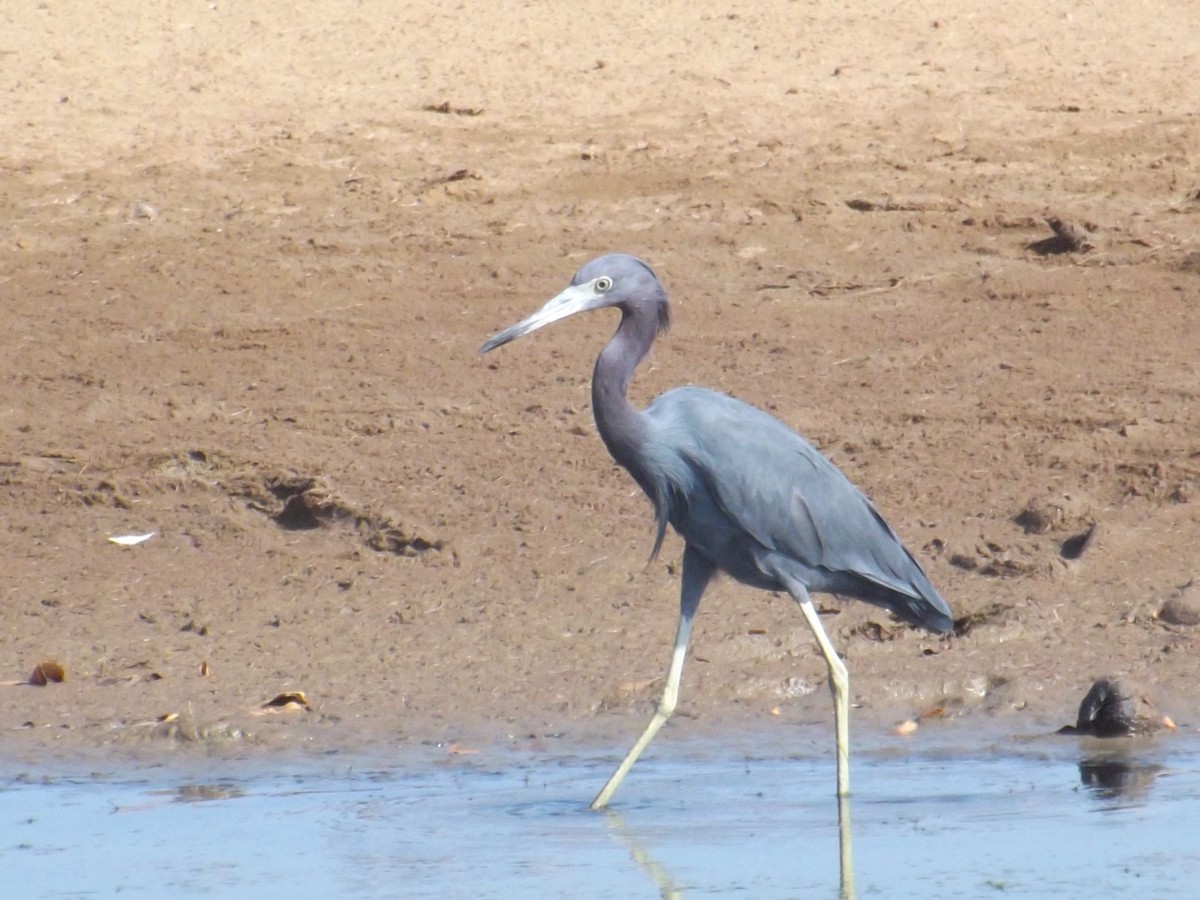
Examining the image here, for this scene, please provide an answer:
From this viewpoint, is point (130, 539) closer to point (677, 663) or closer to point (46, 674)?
point (46, 674)

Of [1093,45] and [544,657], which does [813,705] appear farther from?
[1093,45]

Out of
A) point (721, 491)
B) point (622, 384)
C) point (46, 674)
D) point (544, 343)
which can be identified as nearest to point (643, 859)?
point (721, 491)

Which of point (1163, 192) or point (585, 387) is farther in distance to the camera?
point (1163, 192)

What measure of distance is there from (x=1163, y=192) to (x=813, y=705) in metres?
4.90

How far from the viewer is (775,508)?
5.93 m

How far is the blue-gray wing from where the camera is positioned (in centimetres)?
592

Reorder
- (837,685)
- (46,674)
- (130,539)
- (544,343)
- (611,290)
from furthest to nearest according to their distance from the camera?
(544,343) < (130,539) < (46,674) < (837,685) < (611,290)

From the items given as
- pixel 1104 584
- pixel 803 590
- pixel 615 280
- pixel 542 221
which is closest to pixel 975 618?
pixel 1104 584

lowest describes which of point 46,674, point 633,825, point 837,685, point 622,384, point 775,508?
point 46,674

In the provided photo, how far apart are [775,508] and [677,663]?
20.6 inches

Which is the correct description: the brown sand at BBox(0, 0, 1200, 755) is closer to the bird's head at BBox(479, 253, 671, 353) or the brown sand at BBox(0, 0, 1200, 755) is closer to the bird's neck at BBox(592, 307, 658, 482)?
the bird's neck at BBox(592, 307, 658, 482)

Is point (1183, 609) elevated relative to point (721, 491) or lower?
lower

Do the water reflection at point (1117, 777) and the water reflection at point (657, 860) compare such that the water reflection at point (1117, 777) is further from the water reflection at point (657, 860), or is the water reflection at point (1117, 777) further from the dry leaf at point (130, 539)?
the dry leaf at point (130, 539)

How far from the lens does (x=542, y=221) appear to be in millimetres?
10508
